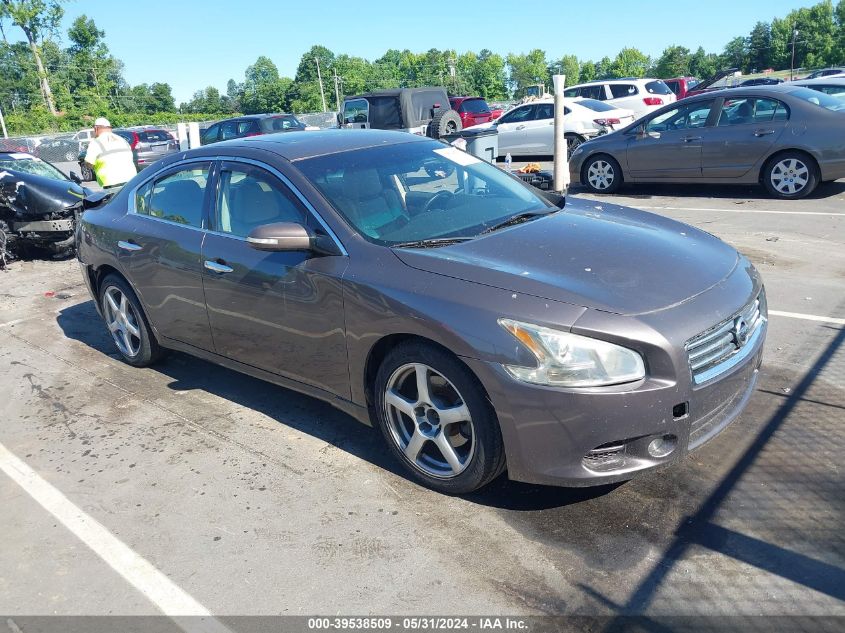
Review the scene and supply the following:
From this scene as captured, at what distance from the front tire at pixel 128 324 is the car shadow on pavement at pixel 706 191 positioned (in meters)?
8.25

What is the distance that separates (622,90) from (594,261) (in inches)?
817

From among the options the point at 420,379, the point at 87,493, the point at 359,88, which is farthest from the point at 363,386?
the point at 359,88

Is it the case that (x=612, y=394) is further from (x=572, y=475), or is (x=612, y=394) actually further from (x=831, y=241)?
(x=831, y=241)

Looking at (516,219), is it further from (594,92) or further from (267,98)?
(267,98)

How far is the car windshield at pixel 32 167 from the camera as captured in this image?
10234mm

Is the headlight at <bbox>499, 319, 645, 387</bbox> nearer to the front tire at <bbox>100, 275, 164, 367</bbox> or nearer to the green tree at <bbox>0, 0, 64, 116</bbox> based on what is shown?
the front tire at <bbox>100, 275, 164, 367</bbox>

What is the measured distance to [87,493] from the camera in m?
3.76

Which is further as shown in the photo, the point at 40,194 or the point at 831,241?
the point at 40,194

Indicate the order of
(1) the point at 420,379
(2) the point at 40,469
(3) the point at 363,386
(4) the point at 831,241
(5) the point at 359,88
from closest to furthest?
(1) the point at 420,379 < (3) the point at 363,386 < (2) the point at 40,469 < (4) the point at 831,241 < (5) the point at 359,88

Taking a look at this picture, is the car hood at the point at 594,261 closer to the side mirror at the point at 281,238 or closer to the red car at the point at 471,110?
the side mirror at the point at 281,238

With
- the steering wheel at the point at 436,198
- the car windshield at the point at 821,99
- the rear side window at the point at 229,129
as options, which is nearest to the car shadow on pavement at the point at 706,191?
the car windshield at the point at 821,99

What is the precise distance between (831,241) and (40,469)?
7577 millimetres

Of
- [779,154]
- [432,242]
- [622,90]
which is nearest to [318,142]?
[432,242]

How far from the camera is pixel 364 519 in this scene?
10.9 feet
